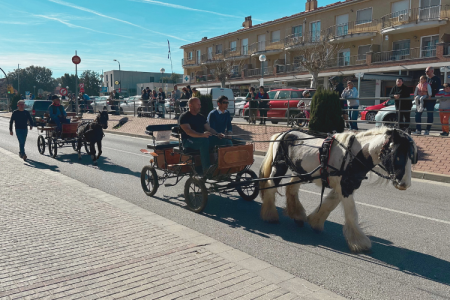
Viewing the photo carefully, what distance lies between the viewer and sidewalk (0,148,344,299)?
3.78 m

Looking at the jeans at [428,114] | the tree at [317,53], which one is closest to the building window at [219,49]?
the tree at [317,53]

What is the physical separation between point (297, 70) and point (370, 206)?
121 ft

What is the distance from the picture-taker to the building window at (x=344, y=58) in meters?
38.9

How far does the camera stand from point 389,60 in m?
34.4

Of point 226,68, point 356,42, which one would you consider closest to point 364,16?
Result: point 356,42

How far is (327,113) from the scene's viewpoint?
13.0 meters

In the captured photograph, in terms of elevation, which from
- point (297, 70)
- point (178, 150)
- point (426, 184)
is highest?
point (297, 70)

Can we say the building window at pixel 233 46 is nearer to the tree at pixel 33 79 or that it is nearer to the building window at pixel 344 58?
the building window at pixel 344 58

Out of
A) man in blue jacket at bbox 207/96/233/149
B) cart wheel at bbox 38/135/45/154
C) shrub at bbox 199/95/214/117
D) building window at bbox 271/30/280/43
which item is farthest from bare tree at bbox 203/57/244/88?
man in blue jacket at bbox 207/96/233/149

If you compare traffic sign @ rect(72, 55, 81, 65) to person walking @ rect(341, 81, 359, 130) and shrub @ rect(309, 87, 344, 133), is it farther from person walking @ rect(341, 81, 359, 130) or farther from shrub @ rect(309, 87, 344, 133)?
shrub @ rect(309, 87, 344, 133)

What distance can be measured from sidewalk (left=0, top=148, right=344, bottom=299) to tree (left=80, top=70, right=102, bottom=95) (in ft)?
273

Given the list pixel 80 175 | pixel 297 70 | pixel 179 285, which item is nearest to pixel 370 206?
pixel 179 285

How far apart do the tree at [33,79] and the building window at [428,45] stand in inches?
3834

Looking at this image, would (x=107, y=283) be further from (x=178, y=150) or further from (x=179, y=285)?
(x=178, y=150)
